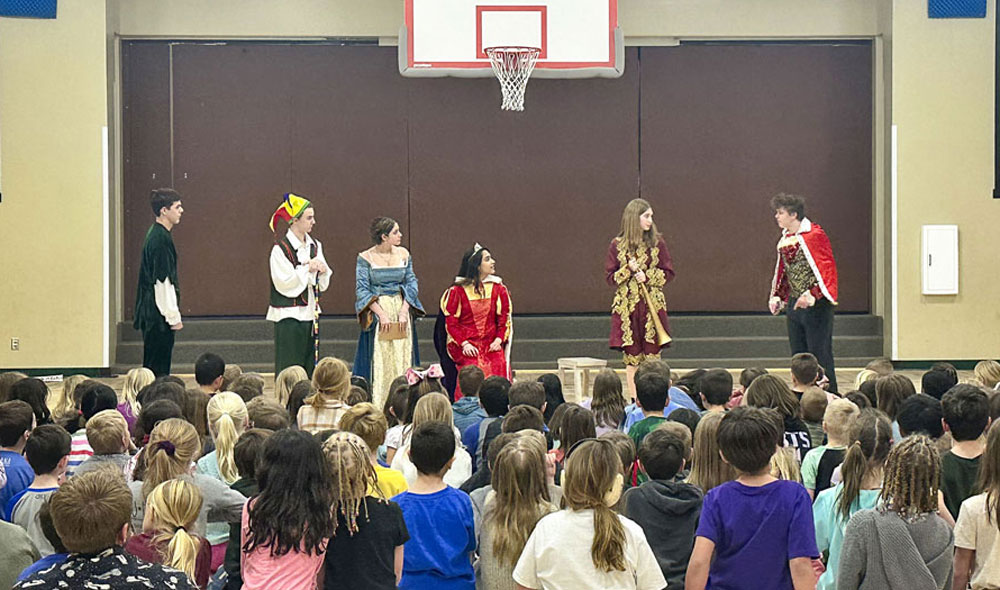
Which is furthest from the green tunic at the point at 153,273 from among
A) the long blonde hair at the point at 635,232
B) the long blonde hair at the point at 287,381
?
the long blonde hair at the point at 635,232

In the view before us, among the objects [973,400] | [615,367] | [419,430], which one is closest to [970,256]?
[615,367]

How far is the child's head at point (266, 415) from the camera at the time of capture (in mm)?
4715

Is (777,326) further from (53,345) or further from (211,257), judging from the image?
(53,345)

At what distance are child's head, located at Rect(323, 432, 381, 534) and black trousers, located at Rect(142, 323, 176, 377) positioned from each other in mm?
5196

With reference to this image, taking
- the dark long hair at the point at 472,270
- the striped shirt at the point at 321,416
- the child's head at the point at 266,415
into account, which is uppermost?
the dark long hair at the point at 472,270

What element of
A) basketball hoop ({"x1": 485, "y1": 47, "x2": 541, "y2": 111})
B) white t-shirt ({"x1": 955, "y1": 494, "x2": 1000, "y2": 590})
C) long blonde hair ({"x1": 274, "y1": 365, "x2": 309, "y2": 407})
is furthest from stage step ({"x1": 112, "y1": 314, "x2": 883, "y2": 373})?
white t-shirt ({"x1": 955, "y1": 494, "x2": 1000, "y2": 590})

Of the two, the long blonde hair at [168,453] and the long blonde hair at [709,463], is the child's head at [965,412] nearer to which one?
the long blonde hair at [709,463]

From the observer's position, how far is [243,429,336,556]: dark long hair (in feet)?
10.7

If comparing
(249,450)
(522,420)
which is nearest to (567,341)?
(522,420)

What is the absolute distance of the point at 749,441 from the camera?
3.35 m

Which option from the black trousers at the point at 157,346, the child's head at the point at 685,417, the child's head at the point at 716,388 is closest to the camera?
the child's head at the point at 685,417

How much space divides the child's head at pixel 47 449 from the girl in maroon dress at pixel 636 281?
16.8ft

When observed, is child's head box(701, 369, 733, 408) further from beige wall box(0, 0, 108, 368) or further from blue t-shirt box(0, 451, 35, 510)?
beige wall box(0, 0, 108, 368)

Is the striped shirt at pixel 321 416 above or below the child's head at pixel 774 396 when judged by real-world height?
below
